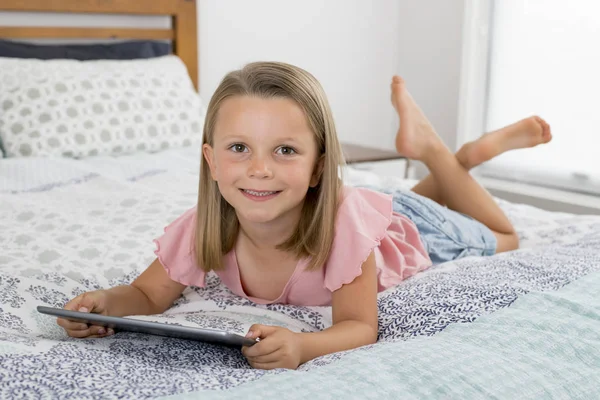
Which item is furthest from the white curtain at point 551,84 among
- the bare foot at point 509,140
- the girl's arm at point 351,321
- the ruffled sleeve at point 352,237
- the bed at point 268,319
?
the girl's arm at point 351,321

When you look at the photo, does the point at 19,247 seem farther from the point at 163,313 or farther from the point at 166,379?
the point at 166,379

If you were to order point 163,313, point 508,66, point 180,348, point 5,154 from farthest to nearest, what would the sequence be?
1. point 508,66
2. point 5,154
3. point 163,313
4. point 180,348

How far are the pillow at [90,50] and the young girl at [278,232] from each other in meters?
1.59

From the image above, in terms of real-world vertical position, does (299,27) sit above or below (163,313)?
above

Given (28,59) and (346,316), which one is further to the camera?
(28,59)

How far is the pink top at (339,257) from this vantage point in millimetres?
1101

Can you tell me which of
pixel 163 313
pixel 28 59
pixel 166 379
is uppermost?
pixel 28 59

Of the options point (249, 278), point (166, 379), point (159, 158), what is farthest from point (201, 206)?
point (159, 158)

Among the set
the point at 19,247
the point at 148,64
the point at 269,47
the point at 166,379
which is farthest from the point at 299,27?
the point at 166,379

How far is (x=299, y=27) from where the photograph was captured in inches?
135

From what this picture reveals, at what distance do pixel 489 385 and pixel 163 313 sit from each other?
Result: 63cm

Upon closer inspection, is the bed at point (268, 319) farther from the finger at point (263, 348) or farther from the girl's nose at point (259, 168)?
the girl's nose at point (259, 168)

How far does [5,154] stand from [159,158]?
48cm

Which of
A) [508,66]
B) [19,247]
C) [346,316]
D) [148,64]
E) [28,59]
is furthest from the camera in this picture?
[508,66]
